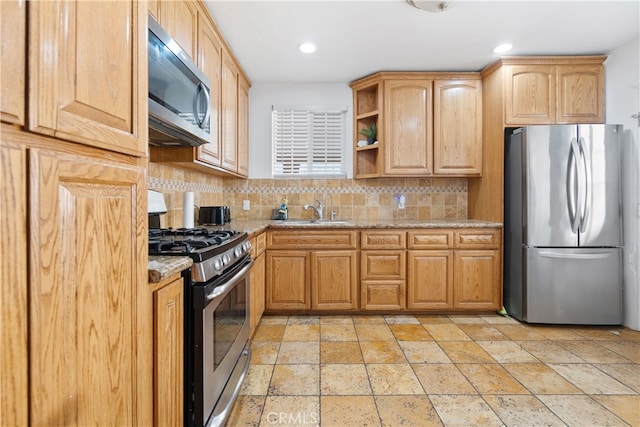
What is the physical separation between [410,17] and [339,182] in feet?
5.80

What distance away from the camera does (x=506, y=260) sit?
3.06 meters

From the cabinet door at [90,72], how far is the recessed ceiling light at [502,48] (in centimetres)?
289

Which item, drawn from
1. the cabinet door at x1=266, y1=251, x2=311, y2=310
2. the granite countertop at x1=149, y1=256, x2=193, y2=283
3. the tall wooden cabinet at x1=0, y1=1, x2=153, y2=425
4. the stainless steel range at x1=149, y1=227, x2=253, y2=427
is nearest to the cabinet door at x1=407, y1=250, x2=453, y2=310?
the cabinet door at x1=266, y1=251, x2=311, y2=310

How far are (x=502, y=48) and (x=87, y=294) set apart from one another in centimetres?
337

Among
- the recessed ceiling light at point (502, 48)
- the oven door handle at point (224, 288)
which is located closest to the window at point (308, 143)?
the recessed ceiling light at point (502, 48)

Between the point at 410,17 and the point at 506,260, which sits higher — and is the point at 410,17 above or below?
above

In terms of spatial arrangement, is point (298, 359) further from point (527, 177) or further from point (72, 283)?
point (527, 177)

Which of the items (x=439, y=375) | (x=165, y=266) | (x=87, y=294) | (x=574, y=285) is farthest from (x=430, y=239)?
(x=87, y=294)

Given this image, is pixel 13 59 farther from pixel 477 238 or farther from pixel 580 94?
pixel 580 94

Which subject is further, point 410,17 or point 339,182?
point 339,182

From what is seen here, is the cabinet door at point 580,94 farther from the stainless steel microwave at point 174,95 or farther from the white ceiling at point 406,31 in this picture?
the stainless steel microwave at point 174,95

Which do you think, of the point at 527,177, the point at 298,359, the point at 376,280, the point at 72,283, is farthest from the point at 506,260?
the point at 72,283

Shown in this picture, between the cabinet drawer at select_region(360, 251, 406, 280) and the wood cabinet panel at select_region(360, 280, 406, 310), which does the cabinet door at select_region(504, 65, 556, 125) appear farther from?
the wood cabinet panel at select_region(360, 280, 406, 310)

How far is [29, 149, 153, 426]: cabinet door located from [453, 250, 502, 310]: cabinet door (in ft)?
9.14
